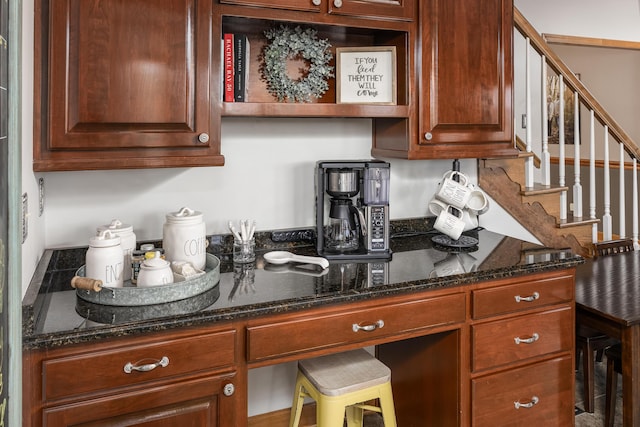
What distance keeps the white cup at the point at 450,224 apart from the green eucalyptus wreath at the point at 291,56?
78 centimetres

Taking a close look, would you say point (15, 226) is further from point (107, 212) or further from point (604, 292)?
point (604, 292)

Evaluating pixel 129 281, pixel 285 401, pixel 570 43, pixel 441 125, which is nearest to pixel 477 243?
pixel 441 125

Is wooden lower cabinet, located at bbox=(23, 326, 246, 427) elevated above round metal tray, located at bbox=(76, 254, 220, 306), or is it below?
below

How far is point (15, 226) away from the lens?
2.69 ft

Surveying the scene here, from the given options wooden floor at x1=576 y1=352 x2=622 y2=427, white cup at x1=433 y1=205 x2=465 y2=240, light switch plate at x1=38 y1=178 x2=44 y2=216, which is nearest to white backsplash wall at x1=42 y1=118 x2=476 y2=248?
light switch plate at x1=38 y1=178 x2=44 y2=216

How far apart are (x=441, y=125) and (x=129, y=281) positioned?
1373 millimetres

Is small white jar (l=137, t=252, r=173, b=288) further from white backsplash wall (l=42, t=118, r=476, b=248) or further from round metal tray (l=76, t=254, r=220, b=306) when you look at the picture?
white backsplash wall (l=42, t=118, r=476, b=248)

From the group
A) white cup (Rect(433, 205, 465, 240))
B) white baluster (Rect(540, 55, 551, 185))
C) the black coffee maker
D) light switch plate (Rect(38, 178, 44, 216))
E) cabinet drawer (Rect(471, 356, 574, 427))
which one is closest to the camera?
light switch plate (Rect(38, 178, 44, 216))

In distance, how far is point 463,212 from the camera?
2.35m

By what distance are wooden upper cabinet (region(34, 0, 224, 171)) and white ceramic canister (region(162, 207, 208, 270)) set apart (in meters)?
0.20

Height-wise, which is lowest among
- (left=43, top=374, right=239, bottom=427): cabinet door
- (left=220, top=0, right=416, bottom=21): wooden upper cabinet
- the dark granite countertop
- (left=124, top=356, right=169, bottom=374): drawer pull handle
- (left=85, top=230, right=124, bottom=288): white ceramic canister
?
(left=43, top=374, right=239, bottom=427): cabinet door

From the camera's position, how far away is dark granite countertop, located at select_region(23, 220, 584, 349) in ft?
4.44

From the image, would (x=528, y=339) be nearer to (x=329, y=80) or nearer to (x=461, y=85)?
(x=461, y=85)

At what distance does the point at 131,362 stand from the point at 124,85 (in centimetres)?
88
